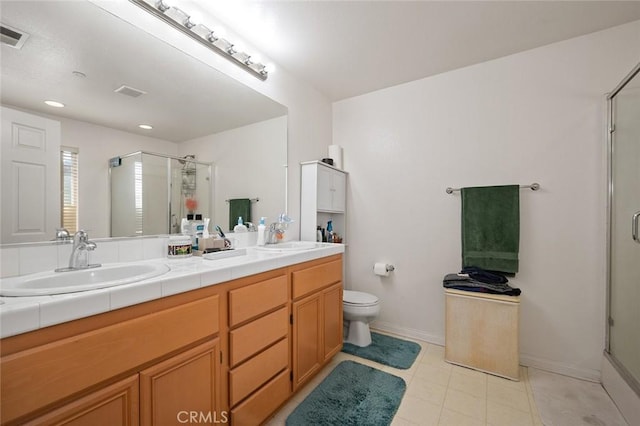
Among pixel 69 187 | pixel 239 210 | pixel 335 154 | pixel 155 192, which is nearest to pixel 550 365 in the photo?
pixel 335 154

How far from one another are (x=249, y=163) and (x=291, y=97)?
79cm

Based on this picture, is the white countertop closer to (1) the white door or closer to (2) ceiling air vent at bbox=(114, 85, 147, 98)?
(1) the white door

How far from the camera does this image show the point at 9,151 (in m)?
1.04

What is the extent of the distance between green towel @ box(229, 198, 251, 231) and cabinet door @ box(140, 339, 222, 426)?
3.25ft

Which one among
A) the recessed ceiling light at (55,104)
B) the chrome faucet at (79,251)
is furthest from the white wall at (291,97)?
the chrome faucet at (79,251)

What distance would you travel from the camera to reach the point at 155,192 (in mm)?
1514

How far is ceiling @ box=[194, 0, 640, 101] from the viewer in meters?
1.65

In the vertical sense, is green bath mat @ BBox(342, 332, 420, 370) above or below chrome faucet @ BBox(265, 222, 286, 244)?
below

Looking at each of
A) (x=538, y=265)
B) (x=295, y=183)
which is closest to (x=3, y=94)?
(x=295, y=183)

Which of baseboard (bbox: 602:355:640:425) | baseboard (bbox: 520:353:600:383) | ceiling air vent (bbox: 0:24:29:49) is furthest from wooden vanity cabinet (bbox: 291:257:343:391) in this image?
baseboard (bbox: 602:355:640:425)

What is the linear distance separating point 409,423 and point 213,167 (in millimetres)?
1939

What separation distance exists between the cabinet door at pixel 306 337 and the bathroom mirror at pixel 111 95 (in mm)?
831

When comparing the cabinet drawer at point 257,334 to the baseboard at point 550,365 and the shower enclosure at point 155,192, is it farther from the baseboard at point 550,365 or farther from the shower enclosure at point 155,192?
the baseboard at point 550,365

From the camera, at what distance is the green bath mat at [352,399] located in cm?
149
